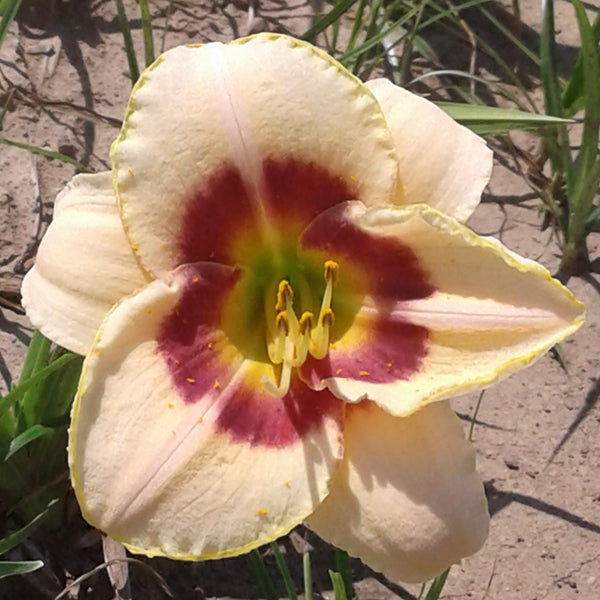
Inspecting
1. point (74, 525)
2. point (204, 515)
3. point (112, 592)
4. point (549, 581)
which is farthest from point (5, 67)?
point (549, 581)

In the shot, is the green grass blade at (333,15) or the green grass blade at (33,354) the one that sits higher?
the green grass blade at (333,15)

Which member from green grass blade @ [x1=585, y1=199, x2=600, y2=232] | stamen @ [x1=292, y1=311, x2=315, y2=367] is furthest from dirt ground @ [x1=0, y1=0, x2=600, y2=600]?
stamen @ [x1=292, y1=311, x2=315, y2=367]

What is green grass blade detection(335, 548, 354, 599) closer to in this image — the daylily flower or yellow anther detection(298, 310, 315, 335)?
the daylily flower

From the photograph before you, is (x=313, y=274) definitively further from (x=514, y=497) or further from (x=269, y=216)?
(x=514, y=497)

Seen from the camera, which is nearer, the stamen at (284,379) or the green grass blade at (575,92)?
the stamen at (284,379)

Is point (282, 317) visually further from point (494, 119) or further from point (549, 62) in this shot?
point (549, 62)

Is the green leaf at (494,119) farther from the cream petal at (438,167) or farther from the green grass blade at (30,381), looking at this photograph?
the green grass blade at (30,381)

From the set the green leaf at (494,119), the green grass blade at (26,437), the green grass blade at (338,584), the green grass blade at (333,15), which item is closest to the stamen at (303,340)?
the green grass blade at (338,584)
